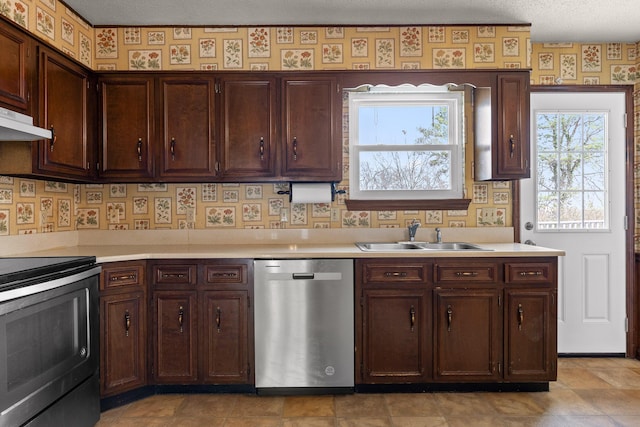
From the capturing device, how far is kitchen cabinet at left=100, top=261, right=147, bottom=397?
98.3 inches

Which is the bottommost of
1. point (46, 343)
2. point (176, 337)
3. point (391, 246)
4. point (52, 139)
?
point (176, 337)

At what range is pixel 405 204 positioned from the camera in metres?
3.28

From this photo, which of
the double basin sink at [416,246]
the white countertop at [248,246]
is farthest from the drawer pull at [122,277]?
the double basin sink at [416,246]

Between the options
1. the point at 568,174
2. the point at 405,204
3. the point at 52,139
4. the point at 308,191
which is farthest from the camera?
the point at 568,174

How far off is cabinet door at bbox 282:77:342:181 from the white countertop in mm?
540

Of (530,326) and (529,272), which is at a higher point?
(529,272)

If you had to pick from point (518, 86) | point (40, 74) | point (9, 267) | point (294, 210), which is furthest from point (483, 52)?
point (9, 267)

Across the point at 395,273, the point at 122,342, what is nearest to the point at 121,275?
the point at 122,342

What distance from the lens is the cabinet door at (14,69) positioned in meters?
2.11

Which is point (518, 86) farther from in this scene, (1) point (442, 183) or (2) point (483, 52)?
(1) point (442, 183)

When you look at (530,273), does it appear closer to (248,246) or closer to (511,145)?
(511,145)

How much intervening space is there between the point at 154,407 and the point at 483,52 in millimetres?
3287

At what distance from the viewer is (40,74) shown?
237cm

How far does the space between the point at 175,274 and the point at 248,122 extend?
3.73ft
